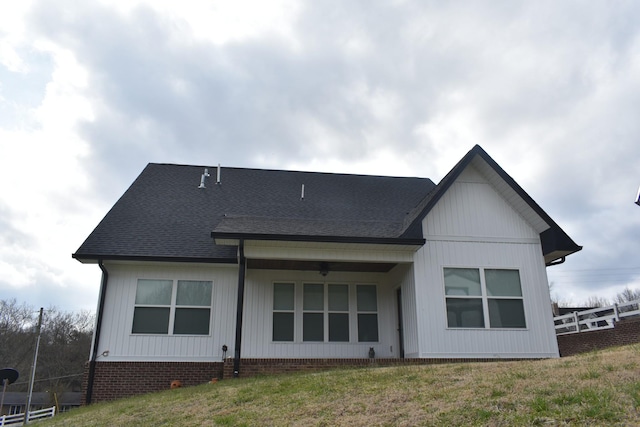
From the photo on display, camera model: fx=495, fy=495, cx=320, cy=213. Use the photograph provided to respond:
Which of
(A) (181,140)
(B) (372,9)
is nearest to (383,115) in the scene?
(B) (372,9)

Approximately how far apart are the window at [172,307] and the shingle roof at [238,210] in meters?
0.87

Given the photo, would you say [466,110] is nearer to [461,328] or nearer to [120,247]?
[461,328]

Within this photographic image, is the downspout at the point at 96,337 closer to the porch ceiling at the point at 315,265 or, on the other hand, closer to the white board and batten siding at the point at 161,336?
the white board and batten siding at the point at 161,336

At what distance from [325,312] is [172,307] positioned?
13.5 feet

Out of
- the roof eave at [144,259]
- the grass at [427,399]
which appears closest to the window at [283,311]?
the roof eave at [144,259]

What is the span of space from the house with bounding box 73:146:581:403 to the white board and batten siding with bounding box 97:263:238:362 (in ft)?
0.09

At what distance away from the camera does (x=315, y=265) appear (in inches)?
532

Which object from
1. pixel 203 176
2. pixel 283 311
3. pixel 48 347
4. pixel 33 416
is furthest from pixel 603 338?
pixel 48 347

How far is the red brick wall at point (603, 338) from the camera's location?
17.0 metres

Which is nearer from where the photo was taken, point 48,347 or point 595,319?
point 595,319

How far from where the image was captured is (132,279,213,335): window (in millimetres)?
12992

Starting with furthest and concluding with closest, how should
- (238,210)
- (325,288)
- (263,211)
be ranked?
1. (238,210)
2. (263,211)
3. (325,288)

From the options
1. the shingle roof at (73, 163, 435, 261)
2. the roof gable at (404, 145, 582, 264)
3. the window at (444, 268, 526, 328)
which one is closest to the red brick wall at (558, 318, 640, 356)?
the roof gable at (404, 145, 582, 264)

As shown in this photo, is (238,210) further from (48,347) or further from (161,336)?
(48,347)
